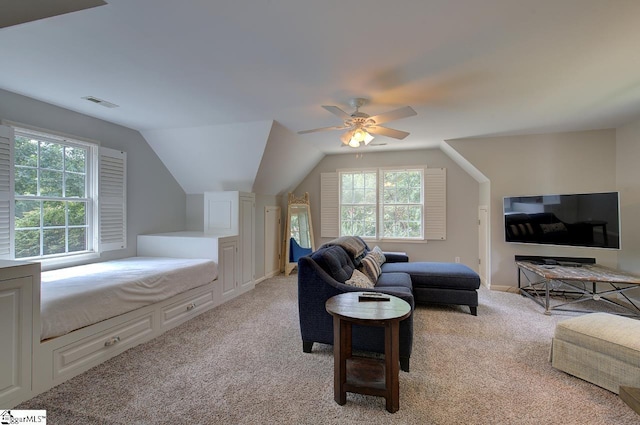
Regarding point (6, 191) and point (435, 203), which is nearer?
point (6, 191)

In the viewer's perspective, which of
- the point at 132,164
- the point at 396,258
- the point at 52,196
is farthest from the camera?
the point at 396,258

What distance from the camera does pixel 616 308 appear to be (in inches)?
138

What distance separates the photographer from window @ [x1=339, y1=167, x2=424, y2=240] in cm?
525

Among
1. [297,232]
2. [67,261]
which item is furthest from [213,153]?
[297,232]

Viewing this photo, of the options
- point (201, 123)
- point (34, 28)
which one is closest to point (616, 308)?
point (201, 123)

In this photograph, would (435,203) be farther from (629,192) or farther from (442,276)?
(629,192)

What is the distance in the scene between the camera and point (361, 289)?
240 centimetres

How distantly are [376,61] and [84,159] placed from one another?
3.49 meters

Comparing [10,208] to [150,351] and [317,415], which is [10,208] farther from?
[317,415]

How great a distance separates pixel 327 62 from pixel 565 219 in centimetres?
377

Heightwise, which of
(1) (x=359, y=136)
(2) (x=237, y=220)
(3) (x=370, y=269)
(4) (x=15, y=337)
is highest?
(1) (x=359, y=136)

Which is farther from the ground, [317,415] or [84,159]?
[84,159]

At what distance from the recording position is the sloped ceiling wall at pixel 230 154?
3.76 metres

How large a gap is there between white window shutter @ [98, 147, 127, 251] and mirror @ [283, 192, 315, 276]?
8.44 ft
